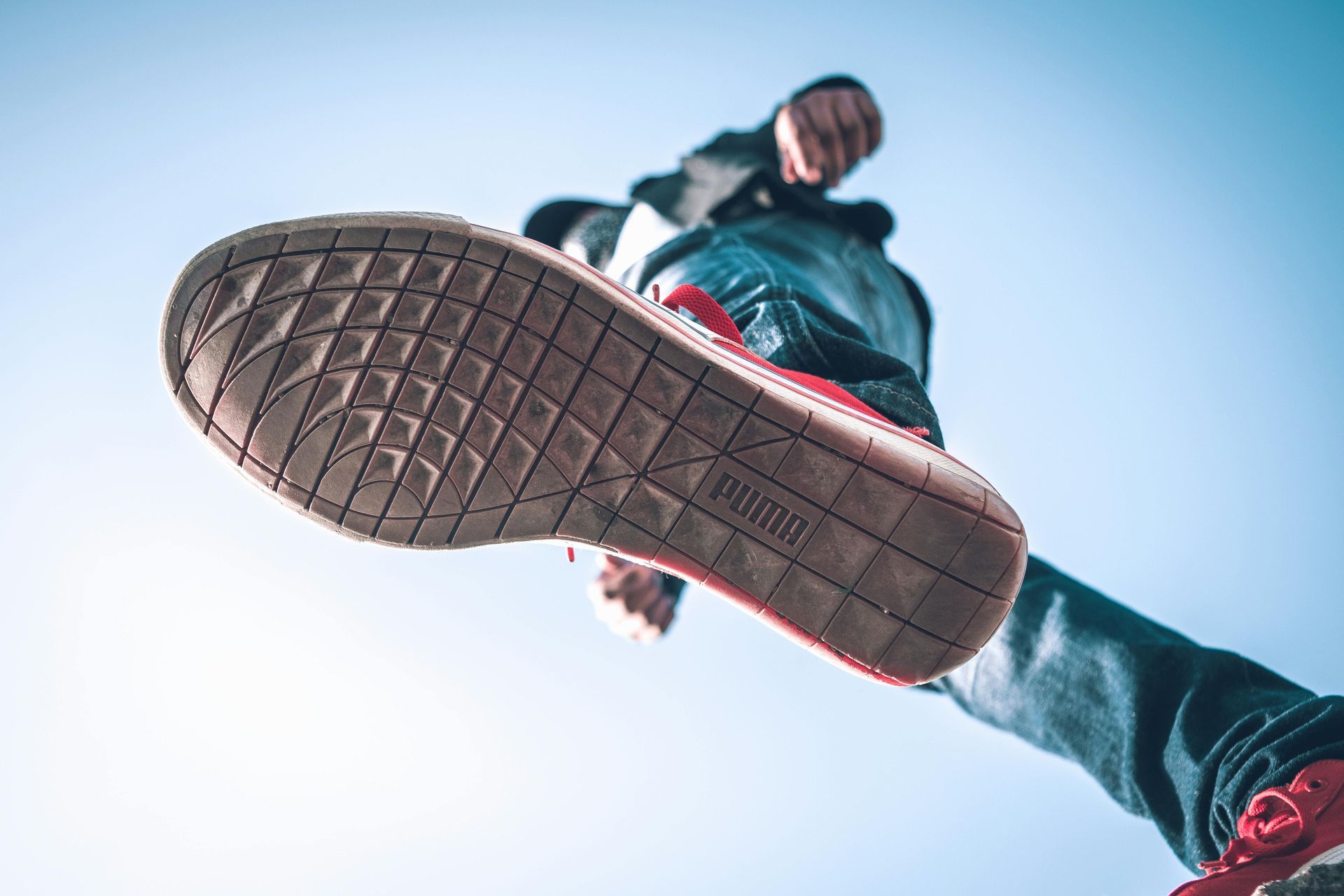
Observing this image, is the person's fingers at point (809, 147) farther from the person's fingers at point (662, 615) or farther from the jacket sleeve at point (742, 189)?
the person's fingers at point (662, 615)

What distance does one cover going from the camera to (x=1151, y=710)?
3.40 ft

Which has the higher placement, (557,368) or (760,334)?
(760,334)

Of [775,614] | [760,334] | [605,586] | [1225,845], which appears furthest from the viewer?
[605,586]

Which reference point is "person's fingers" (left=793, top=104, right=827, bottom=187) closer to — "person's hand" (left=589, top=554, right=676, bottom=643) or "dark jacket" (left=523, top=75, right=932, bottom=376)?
"dark jacket" (left=523, top=75, right=932, bottom=376)

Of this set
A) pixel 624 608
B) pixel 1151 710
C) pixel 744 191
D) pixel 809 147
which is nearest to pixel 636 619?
pixel 624 608

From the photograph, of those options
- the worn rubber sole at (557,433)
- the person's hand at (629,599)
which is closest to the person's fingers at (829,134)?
the worn rubber sole at (557,433)

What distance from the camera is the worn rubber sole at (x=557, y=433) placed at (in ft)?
3.21

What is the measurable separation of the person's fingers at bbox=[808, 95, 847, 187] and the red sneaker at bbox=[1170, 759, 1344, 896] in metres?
1.12

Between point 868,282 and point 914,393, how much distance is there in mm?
585

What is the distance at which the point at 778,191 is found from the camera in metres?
1.65

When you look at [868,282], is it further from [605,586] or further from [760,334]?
[605,586]

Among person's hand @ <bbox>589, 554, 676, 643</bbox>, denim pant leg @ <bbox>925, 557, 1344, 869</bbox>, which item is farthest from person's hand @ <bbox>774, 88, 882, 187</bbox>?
person's hand @ <bbox>589, 554, 676, 643</bbox>

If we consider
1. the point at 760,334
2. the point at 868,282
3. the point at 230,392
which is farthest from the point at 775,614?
the point at 868,282

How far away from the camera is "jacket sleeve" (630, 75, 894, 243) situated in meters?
1.62
